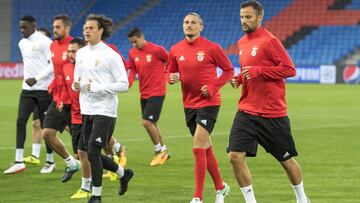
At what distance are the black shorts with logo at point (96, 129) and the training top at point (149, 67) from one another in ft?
16.5

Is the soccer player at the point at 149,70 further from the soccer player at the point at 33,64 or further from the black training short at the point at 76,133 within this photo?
the black training short at the point at 76,133

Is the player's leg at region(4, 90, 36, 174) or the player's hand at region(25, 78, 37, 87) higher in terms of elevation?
the player's hand at region(25, 78, 37, 87)

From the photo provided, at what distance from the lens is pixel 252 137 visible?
8.70 metres

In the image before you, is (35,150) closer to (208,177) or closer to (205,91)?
(208,177)

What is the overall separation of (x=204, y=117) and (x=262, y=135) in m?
1.52

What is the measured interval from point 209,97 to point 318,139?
7.54 meters

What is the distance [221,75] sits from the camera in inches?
392

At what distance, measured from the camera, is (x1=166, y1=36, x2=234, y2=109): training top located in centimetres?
1026

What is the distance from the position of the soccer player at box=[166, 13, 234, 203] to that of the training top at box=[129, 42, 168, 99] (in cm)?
409

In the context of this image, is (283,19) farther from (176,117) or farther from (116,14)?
(176,117)

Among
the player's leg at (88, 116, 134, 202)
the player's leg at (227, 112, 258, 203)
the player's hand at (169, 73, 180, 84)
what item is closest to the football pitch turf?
the player's leg at (88, 116, 134, 202)

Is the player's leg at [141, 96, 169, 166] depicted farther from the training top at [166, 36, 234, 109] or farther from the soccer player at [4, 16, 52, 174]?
the training top at [166, 36, 234, 109]

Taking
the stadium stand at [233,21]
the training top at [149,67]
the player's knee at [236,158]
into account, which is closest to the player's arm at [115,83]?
the player's knee at [236,158]

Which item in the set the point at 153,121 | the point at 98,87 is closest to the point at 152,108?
the point at 153,121
